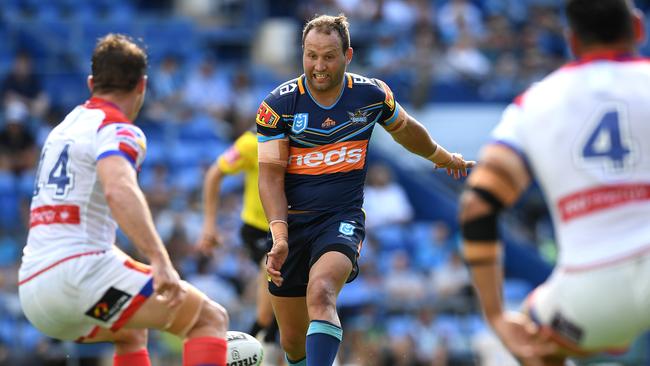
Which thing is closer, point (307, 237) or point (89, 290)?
point (89, 290)

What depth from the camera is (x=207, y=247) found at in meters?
10.1

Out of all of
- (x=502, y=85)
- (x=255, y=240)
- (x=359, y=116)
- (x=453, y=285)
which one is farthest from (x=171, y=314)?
(x=502, y=85)

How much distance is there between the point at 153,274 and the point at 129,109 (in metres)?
1.24

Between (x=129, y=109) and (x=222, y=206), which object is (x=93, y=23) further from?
(x=129, y=109)

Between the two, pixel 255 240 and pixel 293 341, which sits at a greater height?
pixel 293 341

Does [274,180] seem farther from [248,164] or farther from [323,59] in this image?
[248,164]

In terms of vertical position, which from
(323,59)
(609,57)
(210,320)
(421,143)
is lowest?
(210,320)

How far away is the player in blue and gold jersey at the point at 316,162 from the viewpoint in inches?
296

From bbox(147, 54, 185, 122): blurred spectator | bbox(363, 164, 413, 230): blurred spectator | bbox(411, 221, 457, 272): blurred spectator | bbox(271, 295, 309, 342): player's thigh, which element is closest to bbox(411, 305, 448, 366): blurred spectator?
bbox(411, 221, 457, 272): blurred spectator

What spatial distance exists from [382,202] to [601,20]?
44.0ft

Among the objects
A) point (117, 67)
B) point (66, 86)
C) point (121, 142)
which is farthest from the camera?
point (66, 86)

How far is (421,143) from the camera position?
8125 millimetres

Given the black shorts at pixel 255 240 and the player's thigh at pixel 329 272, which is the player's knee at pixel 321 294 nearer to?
the player's thigh at pixel 329 272

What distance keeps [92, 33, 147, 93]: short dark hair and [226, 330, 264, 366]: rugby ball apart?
1958 millimetres
